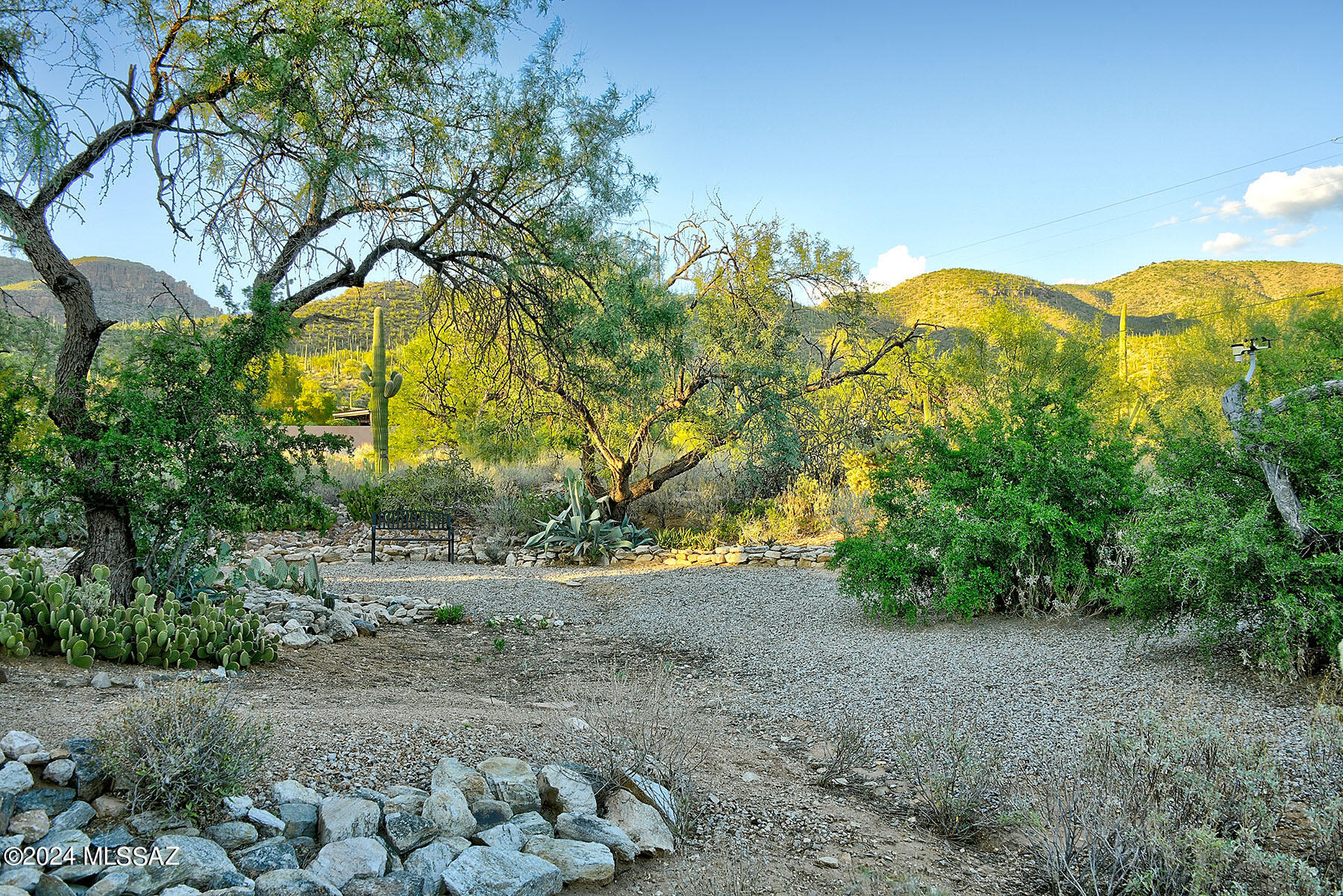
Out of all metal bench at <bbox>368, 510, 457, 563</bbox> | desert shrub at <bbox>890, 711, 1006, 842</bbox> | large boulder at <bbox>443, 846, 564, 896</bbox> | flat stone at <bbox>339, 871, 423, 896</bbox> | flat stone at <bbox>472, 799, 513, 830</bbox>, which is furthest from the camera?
metal bench at <bbox>368, 510, 457, 563</bbox>

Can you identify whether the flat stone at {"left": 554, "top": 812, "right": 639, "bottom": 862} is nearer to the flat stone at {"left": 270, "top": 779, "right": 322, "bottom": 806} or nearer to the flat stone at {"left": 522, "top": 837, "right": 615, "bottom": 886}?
the flat stone at {"left": 522, "top": 837, "right": 615, "bottom": 886}

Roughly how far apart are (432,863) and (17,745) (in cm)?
166

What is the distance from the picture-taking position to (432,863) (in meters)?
2.87

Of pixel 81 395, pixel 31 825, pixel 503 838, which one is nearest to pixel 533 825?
pixel 503 838

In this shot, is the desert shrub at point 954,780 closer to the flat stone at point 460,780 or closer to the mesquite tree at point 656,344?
the flat stone at point 460,780

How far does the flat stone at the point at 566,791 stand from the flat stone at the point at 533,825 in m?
0.13

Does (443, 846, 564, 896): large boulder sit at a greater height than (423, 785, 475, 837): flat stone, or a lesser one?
lesser

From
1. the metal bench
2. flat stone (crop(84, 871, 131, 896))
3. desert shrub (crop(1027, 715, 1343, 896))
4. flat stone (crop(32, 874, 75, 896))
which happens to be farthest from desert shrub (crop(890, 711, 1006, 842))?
the metal bench

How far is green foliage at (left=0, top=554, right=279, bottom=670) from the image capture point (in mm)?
5016

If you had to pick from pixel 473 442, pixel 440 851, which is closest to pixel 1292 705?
pixel 440 851

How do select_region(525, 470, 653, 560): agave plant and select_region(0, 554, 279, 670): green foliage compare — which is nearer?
select_region(0, 554, 279, 670): green foliage

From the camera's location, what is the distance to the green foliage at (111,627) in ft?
16.5

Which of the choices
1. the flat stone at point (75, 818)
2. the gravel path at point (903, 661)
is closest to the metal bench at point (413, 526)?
the gravel path at point (903, 661)

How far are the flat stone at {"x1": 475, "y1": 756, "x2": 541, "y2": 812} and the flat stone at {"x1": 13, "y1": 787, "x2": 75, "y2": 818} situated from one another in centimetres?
148
